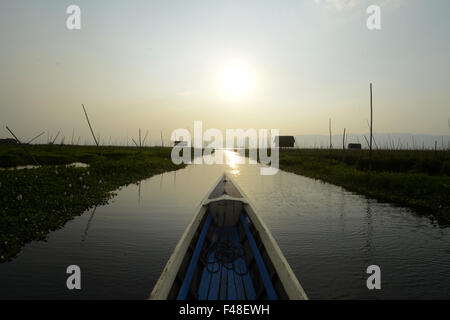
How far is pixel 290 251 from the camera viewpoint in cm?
808

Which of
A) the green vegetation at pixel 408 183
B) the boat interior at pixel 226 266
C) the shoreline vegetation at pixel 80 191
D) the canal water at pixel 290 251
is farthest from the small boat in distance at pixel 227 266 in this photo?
the green vegetation at pixel 408 183

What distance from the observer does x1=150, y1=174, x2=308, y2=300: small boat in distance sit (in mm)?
4012

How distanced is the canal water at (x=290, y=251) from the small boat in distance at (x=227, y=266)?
1349mm

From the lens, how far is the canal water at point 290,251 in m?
5.90

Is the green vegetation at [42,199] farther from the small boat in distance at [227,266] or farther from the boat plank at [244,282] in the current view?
the boat plank at [244,282]

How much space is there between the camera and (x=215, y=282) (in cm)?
495

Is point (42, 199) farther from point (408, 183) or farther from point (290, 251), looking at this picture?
point (408, 183)

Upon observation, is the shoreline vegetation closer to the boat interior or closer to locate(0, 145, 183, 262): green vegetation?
locate(0, 145, 183, 262): green vegetation

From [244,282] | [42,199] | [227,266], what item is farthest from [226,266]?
[42,199]

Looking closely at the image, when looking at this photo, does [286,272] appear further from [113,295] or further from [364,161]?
[364,161]
